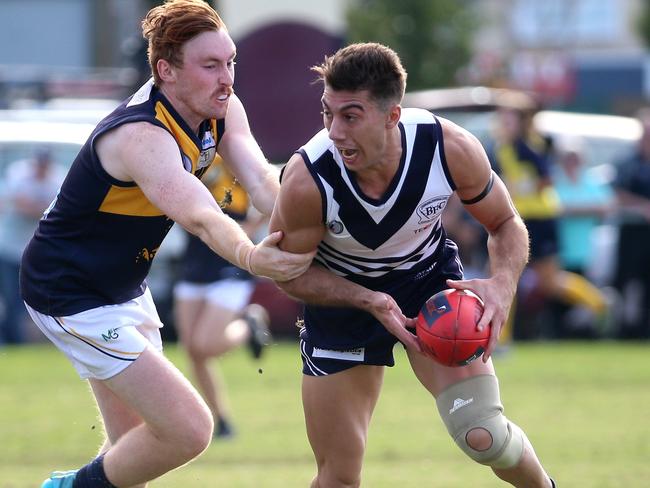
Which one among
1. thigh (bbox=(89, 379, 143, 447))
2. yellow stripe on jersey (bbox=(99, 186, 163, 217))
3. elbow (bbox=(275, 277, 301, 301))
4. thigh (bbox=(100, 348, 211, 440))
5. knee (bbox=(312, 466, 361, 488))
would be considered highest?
yellow stripe on jersey (bbox=(99, 186, 163, 217))

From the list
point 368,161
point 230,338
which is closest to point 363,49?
point 368,161

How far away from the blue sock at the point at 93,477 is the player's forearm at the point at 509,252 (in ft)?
5.86

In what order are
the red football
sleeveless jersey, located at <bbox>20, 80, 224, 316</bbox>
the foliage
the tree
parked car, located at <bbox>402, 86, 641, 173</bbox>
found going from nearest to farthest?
the red football, sleeveless jersey, located at <bbox>20, 80, 224, 316</bbox>, parked car, located at <bbox>402, 86, 641, 173</bbox>, the tree, the foliage

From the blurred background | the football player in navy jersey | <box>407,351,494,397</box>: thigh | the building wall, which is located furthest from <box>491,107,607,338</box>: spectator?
the building wall

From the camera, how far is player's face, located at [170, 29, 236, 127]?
211 inches

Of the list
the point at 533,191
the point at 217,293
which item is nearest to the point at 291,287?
the point at 217,293

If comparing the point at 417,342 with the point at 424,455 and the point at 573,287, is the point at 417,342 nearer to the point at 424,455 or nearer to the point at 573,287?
the point at 424,455

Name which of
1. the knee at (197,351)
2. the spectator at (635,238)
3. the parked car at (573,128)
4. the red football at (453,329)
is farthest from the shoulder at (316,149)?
the parked car at (573,128)

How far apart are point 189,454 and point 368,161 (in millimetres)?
1375

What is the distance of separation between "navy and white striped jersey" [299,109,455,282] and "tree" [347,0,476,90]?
85.0ft

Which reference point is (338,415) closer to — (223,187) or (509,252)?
(509,252)

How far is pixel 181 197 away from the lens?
16.9 feet

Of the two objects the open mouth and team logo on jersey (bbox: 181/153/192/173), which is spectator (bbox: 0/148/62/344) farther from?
the open mouth

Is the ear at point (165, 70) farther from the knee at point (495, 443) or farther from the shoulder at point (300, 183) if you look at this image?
the knee at point (495, 443)
